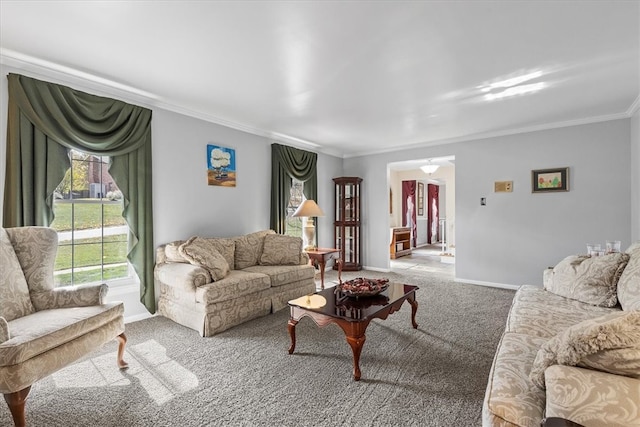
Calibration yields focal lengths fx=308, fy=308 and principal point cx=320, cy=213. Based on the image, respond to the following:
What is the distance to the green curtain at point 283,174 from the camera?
496 cm

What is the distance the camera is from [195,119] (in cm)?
396

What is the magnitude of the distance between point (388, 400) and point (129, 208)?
304 centimetres

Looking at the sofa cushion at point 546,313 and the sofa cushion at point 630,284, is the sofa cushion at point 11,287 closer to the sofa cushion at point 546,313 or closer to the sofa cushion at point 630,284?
the sofa cushion at point 546,313

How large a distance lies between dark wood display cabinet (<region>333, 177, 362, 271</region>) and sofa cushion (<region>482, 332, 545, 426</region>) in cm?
469

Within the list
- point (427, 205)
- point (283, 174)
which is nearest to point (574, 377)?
point (283, 174)

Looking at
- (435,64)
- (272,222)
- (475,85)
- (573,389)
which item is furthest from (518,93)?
(272,222)

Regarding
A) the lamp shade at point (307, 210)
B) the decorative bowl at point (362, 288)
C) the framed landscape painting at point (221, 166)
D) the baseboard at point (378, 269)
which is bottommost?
the baseboard at point (378, 269)

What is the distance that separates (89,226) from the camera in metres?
3.19

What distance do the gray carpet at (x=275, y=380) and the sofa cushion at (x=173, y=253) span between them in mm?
679

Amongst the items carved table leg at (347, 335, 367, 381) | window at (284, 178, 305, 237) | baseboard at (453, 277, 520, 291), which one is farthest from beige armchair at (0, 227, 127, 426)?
baseboard at (453, 277, 520, 291)

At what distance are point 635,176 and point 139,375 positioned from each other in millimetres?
5643

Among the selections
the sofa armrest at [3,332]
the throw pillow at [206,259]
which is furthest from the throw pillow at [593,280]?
the sofa armrest at [3,332]

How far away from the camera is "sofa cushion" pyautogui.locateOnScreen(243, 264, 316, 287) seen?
3.60m

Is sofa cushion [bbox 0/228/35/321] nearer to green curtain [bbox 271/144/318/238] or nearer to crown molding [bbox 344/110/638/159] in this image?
green curtain [bbox 271/144/318/238]
